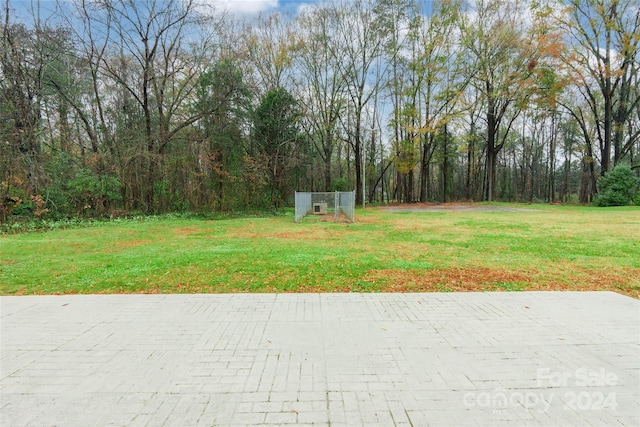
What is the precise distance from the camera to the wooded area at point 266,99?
14.0m

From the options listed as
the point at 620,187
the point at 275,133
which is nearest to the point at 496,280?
the point at 275,133

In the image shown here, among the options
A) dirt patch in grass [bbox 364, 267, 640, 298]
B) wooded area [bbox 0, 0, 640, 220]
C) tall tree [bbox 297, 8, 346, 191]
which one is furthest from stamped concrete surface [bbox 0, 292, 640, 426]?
tall tree [bbox 297, 8, 346, 191]

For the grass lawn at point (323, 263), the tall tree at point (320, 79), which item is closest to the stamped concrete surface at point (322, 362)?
the grass lawn at point (323, 263)

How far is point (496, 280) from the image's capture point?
5113 millimetres

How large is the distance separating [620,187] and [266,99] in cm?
2580

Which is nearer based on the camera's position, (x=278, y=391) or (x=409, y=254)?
(x=278, y=391)

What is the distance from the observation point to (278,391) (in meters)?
2.29

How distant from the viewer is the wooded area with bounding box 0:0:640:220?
14.0m

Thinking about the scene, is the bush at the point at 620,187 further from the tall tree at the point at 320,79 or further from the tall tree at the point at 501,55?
the tall tree at the point at 320,79

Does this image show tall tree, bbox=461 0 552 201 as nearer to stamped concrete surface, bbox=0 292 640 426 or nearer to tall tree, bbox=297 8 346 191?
tall tree, bbox=297 8 346 191

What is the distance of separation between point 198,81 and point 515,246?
60.8ft

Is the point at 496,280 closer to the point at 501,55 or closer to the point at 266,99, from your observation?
the point at 266,99

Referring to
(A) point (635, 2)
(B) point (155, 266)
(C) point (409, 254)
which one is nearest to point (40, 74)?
(B) point (155, 266)

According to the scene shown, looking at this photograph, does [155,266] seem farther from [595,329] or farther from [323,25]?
[323,25]
